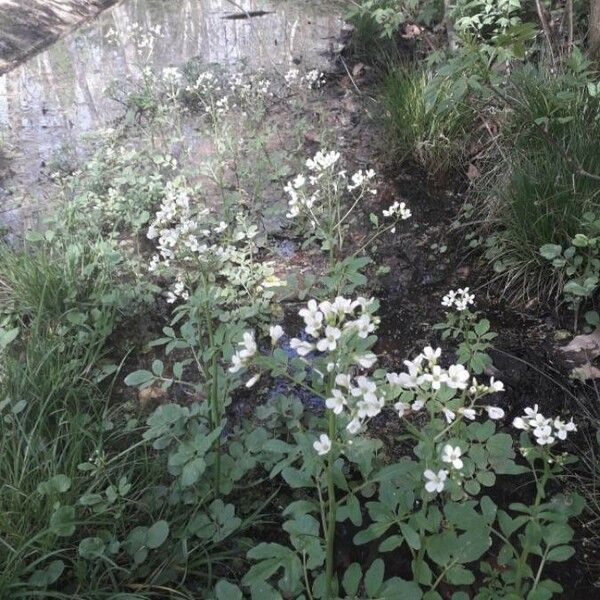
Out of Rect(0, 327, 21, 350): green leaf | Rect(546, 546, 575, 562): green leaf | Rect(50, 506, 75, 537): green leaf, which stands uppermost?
Rect(546, 546, 575, 562): green leaf

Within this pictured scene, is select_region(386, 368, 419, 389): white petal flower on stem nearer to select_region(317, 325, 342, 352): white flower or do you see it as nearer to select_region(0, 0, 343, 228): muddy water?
select_region(317, 325, 342, 352): white flower

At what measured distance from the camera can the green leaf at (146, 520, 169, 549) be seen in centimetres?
167

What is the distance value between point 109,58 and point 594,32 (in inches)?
164

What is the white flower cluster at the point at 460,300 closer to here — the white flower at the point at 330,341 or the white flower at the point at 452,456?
the white flower at the point at 452,456

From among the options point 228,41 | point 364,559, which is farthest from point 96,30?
point 364,559

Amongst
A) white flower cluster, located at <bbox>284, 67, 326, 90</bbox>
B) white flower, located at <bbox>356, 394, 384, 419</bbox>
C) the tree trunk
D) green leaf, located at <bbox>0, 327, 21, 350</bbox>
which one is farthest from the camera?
white flower cluster, located at <bbox>284, 67, 326, 90</bbox>

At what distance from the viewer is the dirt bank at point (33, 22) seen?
18.4ft

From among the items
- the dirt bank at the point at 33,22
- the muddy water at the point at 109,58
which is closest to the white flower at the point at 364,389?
the muddy water at the point at 109,58

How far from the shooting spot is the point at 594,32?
3.20m

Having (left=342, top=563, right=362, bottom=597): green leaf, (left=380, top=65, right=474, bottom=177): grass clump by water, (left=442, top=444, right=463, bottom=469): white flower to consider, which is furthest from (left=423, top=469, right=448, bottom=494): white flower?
(left=380, top=65, right=474, bottom=177): grass clump by water

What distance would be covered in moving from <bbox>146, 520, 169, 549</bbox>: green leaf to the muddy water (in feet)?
7.69

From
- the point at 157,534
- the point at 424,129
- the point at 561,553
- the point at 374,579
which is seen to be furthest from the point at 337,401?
the point at 424,129

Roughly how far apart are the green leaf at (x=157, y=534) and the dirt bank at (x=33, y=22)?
16.4 feet

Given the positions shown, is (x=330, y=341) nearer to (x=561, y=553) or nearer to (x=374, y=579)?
(x=374, y=579)
